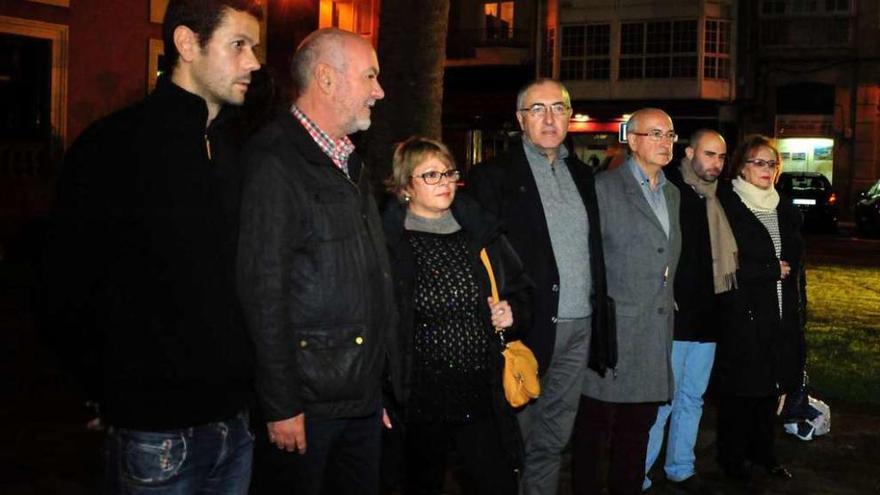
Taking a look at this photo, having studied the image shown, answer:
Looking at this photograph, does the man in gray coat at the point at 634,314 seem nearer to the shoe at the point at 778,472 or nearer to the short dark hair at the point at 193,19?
the shoe at the point at 778,472

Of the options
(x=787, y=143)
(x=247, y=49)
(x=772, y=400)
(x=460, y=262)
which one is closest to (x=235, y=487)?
(x=247, y=49)

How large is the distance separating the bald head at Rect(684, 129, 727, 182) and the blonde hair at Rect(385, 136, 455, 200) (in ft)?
6.71

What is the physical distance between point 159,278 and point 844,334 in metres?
10.4

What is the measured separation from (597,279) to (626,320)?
443mm

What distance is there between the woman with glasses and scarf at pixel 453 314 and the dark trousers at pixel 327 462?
69 centimetres

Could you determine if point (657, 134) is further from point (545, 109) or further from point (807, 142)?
point (807, 142)

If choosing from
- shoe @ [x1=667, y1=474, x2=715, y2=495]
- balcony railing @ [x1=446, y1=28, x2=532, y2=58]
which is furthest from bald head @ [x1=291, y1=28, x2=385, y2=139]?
balcony railing @ [x1=446, y1=28, x2=532, y2=58]

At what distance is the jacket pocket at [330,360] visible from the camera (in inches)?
133

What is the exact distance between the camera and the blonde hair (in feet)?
14.9

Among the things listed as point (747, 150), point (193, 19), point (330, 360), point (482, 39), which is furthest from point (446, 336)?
point (482, 39)

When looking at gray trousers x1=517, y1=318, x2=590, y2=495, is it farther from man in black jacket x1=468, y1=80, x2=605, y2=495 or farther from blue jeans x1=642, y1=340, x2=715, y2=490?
blue jeans x1=642, y1=340, x2=715, y2=490

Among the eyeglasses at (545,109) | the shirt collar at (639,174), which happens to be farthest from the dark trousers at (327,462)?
the shirt collar at (639,174)

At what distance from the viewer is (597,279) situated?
5.07 metres

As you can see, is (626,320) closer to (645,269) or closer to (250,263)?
(645,269)
